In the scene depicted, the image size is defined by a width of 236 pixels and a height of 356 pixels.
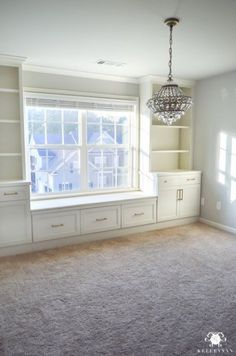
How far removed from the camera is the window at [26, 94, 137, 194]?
4.13 meters

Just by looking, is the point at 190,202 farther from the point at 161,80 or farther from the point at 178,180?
the point at 161,80

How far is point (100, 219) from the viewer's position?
404cm

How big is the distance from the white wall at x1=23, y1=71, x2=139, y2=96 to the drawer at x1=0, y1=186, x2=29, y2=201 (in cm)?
146

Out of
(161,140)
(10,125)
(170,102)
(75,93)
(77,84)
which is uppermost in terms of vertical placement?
(77,84)

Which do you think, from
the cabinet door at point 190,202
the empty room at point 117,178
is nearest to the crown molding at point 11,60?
the empty room at point 117,178

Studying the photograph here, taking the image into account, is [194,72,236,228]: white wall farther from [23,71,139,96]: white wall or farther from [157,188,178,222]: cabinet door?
[23,71,139,96]: white wall

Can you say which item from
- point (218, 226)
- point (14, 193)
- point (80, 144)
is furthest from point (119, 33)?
point (218, 226)

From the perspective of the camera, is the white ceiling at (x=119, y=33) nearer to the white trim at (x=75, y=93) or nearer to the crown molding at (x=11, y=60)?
the crown molding at (x=11, y=60)

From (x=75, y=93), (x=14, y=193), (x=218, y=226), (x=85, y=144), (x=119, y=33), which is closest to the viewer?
(x=119, y=33)

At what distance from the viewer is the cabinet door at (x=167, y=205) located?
4.53 metres

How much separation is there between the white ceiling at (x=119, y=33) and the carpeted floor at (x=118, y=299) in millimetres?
2390

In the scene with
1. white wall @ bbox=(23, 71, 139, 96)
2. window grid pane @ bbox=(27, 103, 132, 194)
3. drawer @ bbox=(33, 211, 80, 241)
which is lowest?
drawer @ bbox=(33, 211, 80, 241)

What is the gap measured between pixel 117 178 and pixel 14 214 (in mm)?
1885

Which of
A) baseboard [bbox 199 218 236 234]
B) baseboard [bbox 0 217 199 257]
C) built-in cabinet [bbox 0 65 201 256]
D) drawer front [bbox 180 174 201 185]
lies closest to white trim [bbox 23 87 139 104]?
built-in cabinet [bbox 0 65 201 256]
